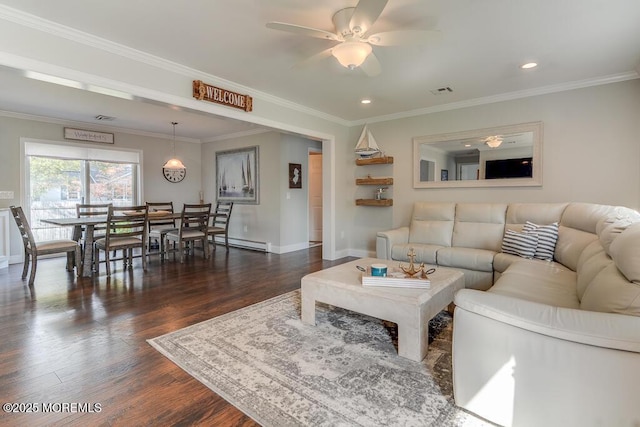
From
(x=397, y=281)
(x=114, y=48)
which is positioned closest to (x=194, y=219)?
(x=114, y=48)

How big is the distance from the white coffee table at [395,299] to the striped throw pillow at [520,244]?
43.0 inches

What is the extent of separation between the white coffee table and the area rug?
0.14 metres

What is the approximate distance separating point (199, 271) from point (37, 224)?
131 inches

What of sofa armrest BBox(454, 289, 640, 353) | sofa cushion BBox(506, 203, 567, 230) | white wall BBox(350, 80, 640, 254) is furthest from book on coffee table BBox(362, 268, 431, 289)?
white wall BBox(350, 80, 640, 254)

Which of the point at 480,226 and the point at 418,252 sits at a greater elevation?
the point at 480,226

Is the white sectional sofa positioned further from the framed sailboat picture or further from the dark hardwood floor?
the framed sailboat picture

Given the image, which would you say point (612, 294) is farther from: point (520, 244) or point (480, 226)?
point (480, 226)

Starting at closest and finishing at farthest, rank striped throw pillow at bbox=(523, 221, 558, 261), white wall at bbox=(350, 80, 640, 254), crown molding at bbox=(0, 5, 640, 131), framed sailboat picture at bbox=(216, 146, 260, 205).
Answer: crown molding at bbox=(0, 5, 640, 131), striped throw pillow at bbox=(523, 221, 558, 261), white wall at bbox=(350, 80, 640, 254), framed sailboat picture at bbox=(216, 146, 260, 205)

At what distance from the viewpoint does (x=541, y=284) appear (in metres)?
2.34

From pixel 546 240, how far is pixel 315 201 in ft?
15.5

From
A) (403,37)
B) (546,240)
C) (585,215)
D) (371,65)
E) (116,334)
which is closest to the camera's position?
(403,37)

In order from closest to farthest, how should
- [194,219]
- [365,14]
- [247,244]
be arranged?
[365,14] → [194,219] → [247,244]

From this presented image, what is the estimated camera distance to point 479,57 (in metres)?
3.01

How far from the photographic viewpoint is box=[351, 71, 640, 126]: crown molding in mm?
3461
